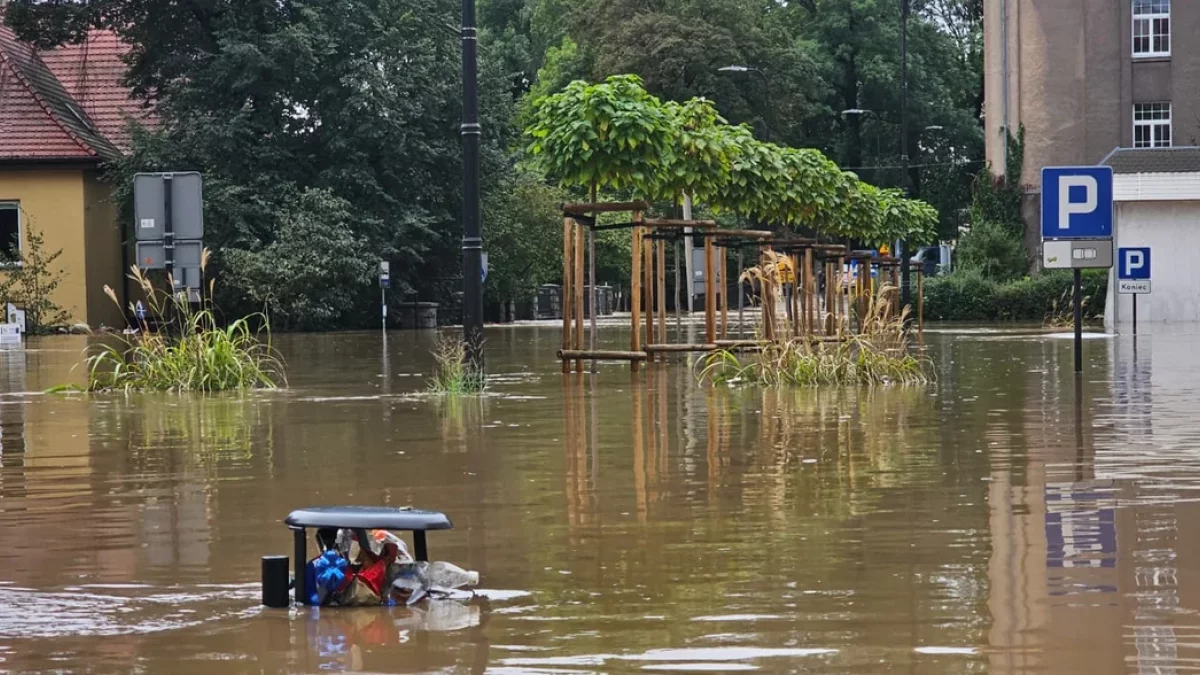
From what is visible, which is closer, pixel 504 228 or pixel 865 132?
pixel 504 228

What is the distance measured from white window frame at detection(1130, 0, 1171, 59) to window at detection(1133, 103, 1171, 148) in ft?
5.49

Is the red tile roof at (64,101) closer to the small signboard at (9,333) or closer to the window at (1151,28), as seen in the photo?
the small signboard at (9,333)

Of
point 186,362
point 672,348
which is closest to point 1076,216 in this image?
point 672,348

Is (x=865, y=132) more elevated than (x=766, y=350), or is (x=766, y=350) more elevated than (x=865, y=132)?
(x=865, y=132)

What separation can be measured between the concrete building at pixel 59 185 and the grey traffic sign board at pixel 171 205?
31.8 meters

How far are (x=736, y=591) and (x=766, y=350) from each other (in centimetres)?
1414

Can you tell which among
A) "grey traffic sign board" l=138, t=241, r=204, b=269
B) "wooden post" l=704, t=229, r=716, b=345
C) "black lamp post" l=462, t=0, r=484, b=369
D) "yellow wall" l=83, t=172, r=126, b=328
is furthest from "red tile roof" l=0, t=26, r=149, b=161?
"black lamp post" l=462, t=0, r=484, b=369

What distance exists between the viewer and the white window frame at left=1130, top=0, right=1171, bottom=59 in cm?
6062

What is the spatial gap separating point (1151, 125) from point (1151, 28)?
327 centimetres

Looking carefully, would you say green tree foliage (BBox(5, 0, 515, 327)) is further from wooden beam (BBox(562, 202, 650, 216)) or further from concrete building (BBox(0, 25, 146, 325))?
wooden beam (BBox(562, 202, 650, 216))

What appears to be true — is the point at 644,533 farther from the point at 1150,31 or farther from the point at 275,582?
the point at 1150,31

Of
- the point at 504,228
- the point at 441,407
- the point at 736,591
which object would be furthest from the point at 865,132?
the point at 736,591

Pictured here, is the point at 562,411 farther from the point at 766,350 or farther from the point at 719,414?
the point at 766,350

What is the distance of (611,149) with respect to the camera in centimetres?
2444
